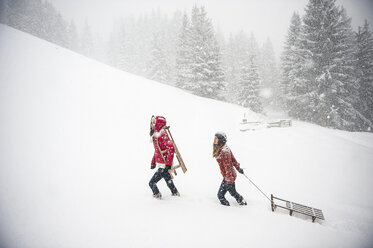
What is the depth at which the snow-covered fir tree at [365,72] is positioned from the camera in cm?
2223

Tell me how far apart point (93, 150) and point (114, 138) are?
135 cm

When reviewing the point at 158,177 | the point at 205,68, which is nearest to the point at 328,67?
the point at 205,68

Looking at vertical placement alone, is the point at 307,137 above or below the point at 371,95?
below

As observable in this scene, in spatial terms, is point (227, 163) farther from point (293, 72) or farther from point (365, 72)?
point (365, 72)

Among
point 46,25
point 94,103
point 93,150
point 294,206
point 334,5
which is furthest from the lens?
point 46,25

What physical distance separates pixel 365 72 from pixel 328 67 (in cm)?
691

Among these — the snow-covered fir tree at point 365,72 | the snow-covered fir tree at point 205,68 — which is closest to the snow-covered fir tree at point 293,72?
the snow-covered fir tree at point 365,72

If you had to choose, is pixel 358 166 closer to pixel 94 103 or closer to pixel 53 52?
pixel 94 103

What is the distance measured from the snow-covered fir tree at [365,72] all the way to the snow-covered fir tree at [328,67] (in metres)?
1.66

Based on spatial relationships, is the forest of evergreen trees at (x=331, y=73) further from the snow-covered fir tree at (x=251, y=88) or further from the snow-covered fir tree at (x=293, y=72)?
the snow-covered fir tree at (x=251, y=88)

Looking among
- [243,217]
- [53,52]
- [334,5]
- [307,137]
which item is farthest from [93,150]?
[334,5]

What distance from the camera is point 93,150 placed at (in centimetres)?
674

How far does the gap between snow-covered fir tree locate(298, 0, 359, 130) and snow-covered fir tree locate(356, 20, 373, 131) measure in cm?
166

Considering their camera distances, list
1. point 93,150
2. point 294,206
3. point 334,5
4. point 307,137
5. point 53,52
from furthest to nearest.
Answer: point 334,5 < point 53,52 < point 307,137 < point 93,150 < point 294,206
